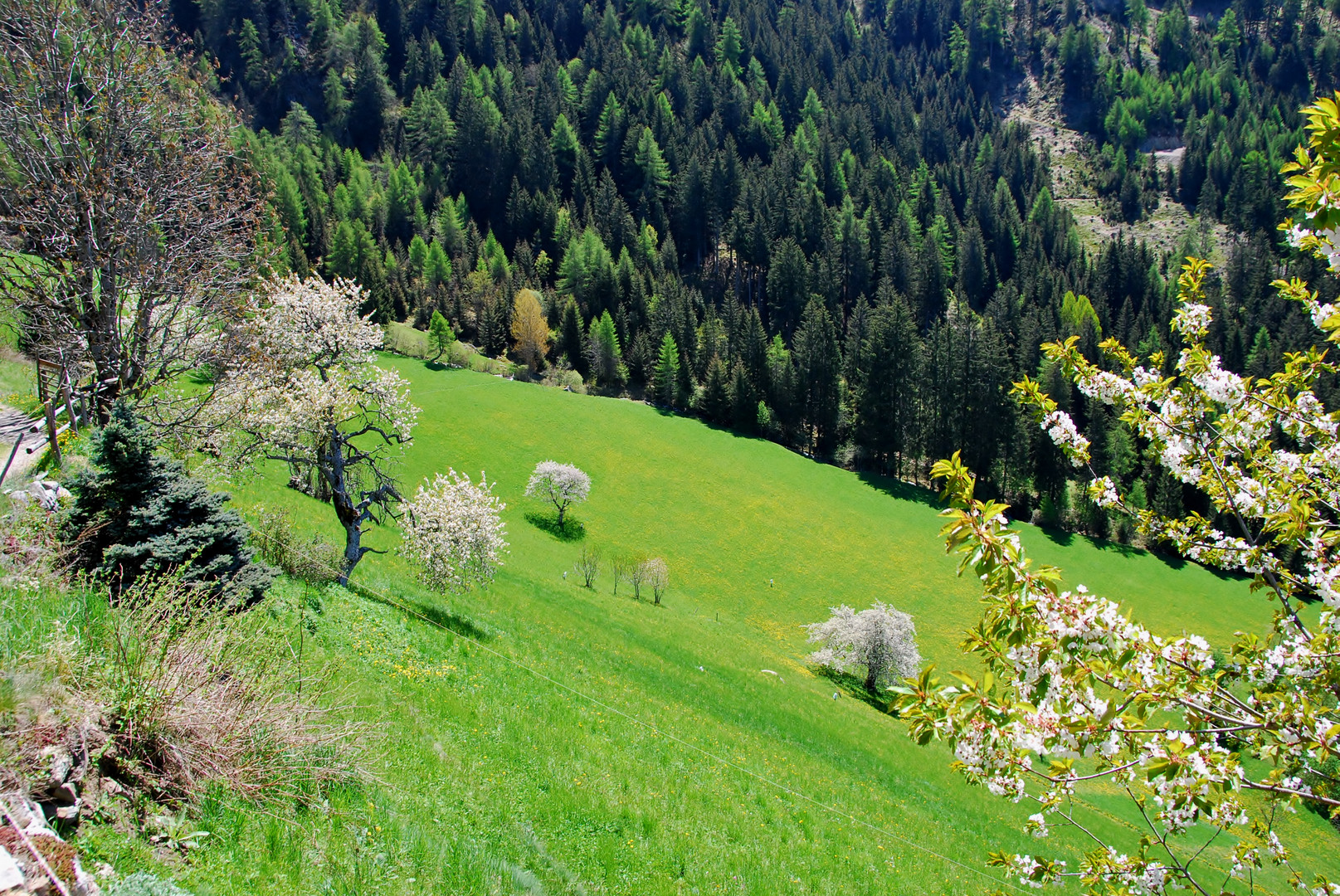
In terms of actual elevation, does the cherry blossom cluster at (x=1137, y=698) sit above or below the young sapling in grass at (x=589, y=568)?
above

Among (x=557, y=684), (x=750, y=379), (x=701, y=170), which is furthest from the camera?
(x=701, y=170)

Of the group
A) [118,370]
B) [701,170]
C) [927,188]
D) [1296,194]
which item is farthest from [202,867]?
[927,188]

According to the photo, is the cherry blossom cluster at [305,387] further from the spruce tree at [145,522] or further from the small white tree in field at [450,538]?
the spruce tree at [145,522]

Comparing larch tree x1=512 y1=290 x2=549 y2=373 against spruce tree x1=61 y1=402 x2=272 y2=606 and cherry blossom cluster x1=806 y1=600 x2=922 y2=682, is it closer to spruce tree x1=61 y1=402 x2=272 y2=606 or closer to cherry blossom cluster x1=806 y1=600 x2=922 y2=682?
cherry blossom cluster x1=806 y1=600 x2=922 y2=682

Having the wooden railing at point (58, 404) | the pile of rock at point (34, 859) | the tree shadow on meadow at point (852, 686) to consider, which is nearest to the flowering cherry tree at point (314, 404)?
the wooden railing at point (58, 404)

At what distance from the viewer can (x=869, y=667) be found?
3744cm

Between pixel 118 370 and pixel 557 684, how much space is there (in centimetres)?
1259

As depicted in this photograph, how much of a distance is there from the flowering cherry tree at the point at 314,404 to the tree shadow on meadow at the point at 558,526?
28.4 m

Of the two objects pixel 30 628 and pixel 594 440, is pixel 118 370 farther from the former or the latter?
pixel 594 440

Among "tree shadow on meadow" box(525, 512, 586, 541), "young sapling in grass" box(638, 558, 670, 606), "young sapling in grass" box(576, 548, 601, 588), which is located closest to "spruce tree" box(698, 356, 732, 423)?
"tree shadow on meadow" box(525, 512, 586, 541)

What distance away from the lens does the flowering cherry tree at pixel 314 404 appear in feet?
58.7

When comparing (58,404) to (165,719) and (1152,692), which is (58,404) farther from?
(1152,692)

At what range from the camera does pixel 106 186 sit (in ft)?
48.4

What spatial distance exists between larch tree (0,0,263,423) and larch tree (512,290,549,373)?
246ft
